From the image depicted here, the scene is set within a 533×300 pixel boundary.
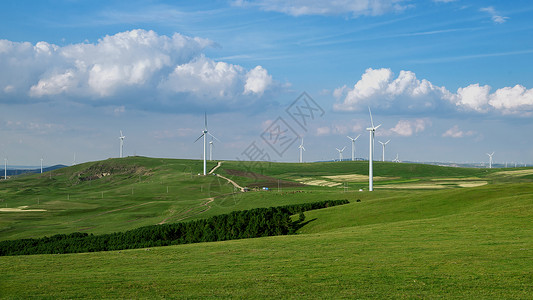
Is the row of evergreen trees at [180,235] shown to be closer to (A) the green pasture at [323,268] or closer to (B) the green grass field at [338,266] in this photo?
(B) the green grass field at [338,266]

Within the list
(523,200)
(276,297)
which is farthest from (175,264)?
(523,200)

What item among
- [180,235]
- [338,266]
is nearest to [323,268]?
[338,266]

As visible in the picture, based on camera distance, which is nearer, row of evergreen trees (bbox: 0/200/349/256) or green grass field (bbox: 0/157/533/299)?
green grass field (bbox: 0/157/533/299)

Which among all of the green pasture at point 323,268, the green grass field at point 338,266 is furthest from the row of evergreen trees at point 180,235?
the green pasture at point 323,268

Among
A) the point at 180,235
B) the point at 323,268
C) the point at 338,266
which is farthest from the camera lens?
the point at 180,235

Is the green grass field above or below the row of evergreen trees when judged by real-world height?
above

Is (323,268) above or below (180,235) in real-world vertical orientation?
above

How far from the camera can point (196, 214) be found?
280 feet

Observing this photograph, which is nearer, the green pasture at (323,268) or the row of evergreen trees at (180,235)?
the green pasture at (323,268)

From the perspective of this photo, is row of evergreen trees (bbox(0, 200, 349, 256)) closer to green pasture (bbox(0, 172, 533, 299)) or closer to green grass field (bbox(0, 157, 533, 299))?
green grass field (bbox(0, 157, 533, 299))

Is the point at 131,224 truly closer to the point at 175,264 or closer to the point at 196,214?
the point at 196,214

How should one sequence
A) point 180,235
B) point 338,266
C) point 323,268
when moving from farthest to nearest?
point 180,235 < point 338,266 < point 323,268

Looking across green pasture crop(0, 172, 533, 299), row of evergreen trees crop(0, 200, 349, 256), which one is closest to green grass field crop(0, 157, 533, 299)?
green pasture crop(0, 172, 533, 299)

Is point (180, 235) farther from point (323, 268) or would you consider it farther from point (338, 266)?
point (338, 266)
